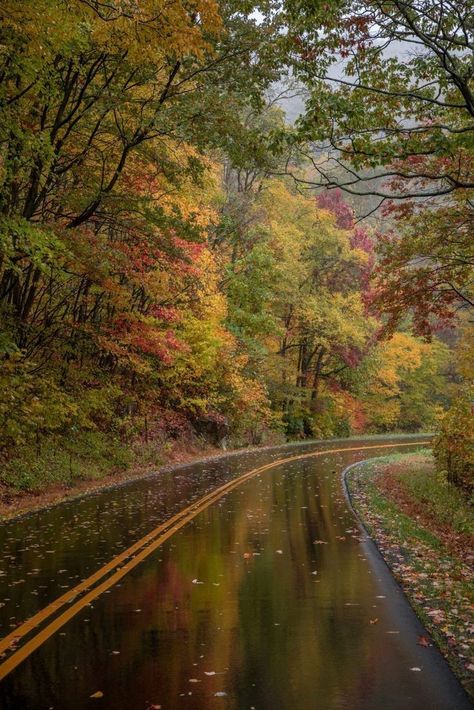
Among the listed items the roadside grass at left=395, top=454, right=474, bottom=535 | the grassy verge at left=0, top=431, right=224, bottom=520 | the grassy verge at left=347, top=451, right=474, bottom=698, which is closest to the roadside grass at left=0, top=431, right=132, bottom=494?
the grassy verge at left=0, top=431, right=224, bottom=520

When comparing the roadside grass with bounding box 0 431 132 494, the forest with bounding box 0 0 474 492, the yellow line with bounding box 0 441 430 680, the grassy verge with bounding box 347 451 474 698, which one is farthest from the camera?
the roadside grass with bounding box 0 431 132 494

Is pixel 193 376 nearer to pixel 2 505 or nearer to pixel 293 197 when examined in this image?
pixel 2 505

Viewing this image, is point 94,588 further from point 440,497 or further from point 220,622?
point 440,497

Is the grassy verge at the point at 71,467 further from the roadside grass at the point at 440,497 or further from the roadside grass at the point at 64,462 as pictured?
the roadside grass at the point at 440,497

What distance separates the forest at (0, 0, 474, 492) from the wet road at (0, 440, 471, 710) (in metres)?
4.92

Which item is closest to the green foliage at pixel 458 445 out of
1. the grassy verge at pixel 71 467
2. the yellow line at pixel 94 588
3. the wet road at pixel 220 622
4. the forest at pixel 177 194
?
the forest at pixel 177 194

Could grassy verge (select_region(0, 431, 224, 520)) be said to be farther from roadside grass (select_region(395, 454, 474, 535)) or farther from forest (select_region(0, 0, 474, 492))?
roadside grass (select_region(395, 454, 474, 535))

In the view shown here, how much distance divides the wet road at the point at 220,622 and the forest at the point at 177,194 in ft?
16.1

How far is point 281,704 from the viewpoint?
4.62 m

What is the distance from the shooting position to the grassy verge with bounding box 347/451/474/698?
6.30 metres

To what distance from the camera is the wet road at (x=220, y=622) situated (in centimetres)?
484

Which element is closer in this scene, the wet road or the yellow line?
the wet road

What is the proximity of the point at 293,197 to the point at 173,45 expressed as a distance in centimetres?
3332

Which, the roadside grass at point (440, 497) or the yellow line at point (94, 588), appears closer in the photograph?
the yellow line at point (94, 588)
